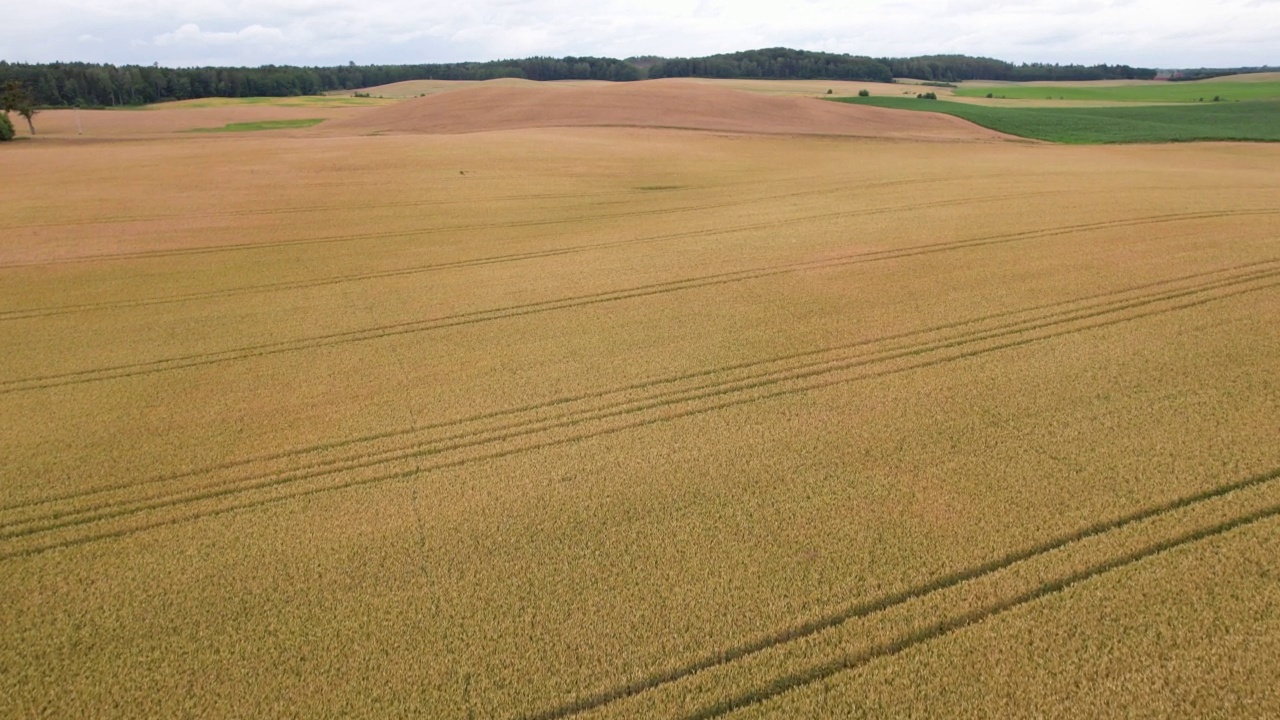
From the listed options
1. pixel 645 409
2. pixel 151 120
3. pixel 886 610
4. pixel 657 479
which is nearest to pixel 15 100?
pixel 151 120

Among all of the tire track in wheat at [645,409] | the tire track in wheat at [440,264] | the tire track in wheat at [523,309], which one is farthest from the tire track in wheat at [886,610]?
the tire track in wheat at [440,264]

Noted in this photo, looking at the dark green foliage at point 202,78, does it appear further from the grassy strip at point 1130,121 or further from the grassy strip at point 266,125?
the grassy strip at point 1130,121

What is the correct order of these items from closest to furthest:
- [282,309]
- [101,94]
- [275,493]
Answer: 1. [275,493]
2. [282,309]
3. [101,94]

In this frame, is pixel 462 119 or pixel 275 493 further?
pixel 462 119

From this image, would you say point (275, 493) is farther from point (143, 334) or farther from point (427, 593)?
point (143, 334)

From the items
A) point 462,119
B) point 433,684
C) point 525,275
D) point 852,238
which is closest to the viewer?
point 433,684

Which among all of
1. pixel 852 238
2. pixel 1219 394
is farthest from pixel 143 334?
pixel 1219 394
